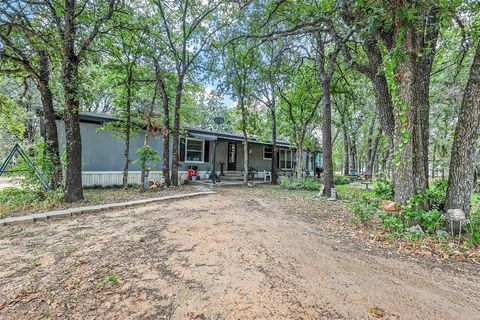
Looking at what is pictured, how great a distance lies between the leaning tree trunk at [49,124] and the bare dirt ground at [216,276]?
3307 millimetres

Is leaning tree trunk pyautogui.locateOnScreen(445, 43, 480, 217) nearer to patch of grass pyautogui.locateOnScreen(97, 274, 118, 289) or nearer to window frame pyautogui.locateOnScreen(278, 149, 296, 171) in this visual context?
patch of grass pyautogui.locateOnScreen(97, 274, 118, 289)

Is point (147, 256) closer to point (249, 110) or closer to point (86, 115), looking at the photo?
point (86, 115)

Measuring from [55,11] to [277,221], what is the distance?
797cm

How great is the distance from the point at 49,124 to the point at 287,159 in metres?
16.4

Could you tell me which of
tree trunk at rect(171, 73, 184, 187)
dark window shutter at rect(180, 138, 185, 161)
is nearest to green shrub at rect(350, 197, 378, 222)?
tree trunk at rect(171, 73, 184, 187)

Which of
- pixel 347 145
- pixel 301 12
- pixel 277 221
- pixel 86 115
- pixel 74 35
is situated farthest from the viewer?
pixel 347 145

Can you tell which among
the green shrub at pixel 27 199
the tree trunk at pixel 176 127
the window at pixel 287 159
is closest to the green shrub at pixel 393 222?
the green shrub at pixel 27 199

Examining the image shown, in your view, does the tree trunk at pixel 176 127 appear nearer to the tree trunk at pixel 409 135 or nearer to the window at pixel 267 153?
the tree trunk at pixel 409 135

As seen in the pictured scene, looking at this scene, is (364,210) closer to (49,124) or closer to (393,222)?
(393,222)

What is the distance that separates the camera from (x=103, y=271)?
2551 mm

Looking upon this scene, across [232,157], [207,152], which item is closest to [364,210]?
[207,152]

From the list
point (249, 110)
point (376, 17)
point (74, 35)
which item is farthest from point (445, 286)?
point (249, 110)

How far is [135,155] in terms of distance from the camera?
35.1 ft

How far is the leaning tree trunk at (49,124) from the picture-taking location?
6.62 metres
